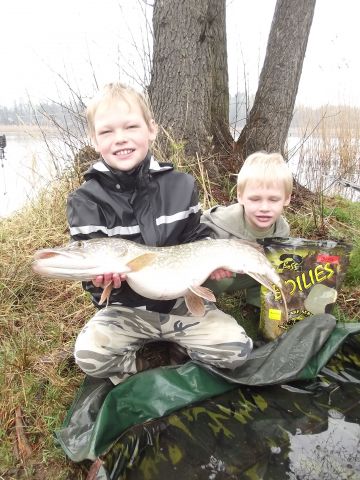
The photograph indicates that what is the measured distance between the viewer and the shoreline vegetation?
1.88m

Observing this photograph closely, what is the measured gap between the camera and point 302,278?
8.13ft

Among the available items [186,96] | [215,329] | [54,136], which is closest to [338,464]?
[215,329]

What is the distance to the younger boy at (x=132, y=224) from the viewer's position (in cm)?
206

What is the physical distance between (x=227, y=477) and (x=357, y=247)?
194 cm

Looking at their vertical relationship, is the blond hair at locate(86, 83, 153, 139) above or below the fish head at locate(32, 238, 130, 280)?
above

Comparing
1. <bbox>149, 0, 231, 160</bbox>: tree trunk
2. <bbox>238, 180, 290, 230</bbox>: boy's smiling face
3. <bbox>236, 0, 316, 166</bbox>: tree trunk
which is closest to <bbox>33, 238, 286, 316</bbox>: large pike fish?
<bbox>238, 180, 290, 230</bbox>: boy's smiling face

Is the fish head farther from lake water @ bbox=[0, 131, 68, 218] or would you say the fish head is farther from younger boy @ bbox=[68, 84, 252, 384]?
lake water @ bbox=[0, 131, 68, 218]

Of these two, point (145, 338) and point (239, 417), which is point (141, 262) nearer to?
point (145, 338)

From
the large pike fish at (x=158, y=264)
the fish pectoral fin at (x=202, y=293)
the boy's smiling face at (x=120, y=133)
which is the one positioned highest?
the boy's smiling face at (x=120, y=133)

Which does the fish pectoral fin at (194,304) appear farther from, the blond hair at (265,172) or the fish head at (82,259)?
the blond hair at (265,172)

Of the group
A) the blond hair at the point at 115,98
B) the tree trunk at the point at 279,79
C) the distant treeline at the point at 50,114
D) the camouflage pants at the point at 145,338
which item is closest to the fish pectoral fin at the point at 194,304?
the camouflage pants at the point at 145,338

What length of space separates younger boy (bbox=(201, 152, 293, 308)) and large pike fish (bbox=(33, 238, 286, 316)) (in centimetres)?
16

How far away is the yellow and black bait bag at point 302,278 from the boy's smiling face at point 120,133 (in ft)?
3.09

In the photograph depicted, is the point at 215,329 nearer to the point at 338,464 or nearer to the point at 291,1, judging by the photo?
the point at 338,464
